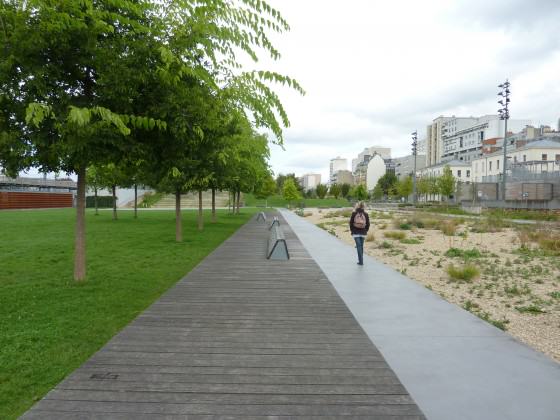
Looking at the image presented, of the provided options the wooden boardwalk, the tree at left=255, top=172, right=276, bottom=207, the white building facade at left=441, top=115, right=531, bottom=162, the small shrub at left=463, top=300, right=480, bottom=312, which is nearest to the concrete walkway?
the wooden boardwalk

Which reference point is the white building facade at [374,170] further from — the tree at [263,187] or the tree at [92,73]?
the tree at [92,73]

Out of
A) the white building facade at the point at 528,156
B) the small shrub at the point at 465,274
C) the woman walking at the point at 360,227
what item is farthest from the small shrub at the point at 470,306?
the white building facade at the point at 528,156

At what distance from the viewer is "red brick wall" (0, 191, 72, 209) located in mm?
51469

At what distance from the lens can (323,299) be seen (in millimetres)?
7449

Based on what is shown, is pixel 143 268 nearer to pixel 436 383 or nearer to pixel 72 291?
pixel 72 291

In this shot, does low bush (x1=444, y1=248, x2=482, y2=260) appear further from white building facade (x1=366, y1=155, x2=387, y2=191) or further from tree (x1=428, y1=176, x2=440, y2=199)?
white building facade (x1=366, y1=155, x2=387, y2=191)

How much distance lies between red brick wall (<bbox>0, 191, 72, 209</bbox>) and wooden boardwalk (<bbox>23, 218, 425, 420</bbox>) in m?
53.7

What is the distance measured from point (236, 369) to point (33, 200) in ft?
200

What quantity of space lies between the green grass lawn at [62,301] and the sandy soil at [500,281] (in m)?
5.45

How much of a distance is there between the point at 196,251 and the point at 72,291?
6077mm

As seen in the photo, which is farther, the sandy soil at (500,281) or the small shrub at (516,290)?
the small shrub at (516,290)

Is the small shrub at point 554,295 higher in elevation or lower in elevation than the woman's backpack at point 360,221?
lower

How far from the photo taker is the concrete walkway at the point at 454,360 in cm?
364

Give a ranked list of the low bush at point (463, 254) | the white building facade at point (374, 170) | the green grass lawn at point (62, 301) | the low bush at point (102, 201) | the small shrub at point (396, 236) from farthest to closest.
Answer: the white building facade at point (374, 170) < the low bush at point (102, 201) < the small shrub at point (396, 236) < the low bush at point (463, 254) < the green grass lawn at point (62, 301)
